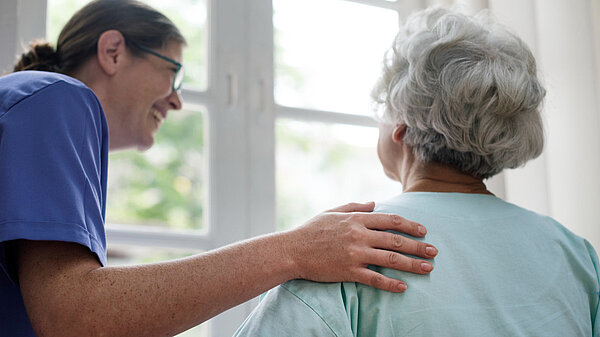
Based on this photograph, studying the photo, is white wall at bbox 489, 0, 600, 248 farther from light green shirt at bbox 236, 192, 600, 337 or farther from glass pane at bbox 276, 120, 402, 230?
glass pane at bbox 276, 120, 402, 230

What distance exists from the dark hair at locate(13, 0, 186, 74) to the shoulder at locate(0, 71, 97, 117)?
17.6 inches

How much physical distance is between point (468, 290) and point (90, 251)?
727 mm

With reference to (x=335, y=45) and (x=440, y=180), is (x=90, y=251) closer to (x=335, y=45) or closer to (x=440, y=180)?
(x=440, y=180)

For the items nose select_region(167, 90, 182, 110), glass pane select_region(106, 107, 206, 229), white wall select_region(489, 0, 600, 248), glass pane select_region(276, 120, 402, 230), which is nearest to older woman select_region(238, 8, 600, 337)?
white wall select_region(489, 0, 600, 248)

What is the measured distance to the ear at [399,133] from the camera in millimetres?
1558

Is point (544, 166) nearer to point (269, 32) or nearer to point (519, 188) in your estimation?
point (519, 188)

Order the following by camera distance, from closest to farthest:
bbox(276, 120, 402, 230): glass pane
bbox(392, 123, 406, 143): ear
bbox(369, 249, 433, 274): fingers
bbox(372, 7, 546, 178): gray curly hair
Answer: bbox(369, 249, 433, 274): fingers, bbox(372, 7, 546, 178): gray curly hair, bbox(392, 123, 406, 143): ear, bbox(276, 120, 402, 230): glass pane

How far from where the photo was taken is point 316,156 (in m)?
9.18

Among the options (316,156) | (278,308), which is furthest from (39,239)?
(316,156)

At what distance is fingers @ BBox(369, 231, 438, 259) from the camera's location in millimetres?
1312

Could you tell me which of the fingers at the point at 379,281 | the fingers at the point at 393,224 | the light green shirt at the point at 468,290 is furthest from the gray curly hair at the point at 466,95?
the fingers at the point at 379,281

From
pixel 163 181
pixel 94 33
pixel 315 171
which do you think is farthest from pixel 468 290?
pixel 163 181

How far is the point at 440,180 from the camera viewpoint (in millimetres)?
1509

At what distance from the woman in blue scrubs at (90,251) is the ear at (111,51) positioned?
0.43 meters
